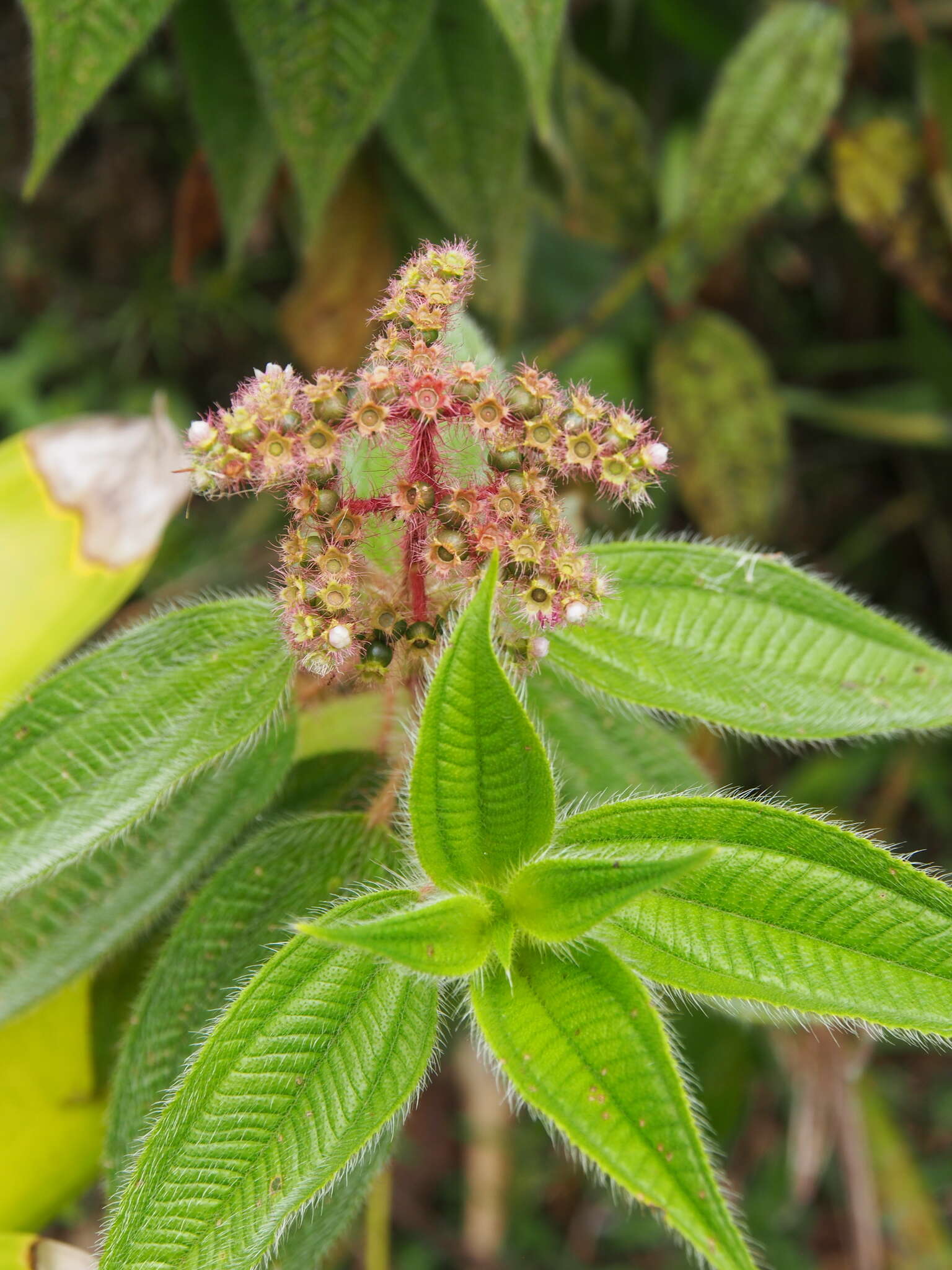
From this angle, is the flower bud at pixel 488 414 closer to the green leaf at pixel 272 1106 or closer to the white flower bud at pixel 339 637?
the white flower bud at pixel 339 637

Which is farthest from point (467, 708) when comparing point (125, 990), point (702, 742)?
point (702, 742)

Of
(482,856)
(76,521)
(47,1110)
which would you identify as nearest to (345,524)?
(482,856)

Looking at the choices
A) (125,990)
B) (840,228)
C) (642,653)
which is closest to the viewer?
(642,653)

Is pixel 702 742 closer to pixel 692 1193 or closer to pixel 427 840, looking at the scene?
pixel 427 840

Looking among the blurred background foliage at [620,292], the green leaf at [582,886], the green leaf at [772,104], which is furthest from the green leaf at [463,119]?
the green leaf at [582,886]

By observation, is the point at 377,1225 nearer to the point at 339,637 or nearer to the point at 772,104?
the point at 339,637

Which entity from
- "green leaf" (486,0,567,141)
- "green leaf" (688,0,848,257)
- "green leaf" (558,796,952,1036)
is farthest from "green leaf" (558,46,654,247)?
"green leaf" (558,796,952,1036)

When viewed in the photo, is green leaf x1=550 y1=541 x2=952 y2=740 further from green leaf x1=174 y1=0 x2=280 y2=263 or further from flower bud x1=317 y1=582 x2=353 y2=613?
green leaf x1=174 y1=0 x2=280 y2=263
